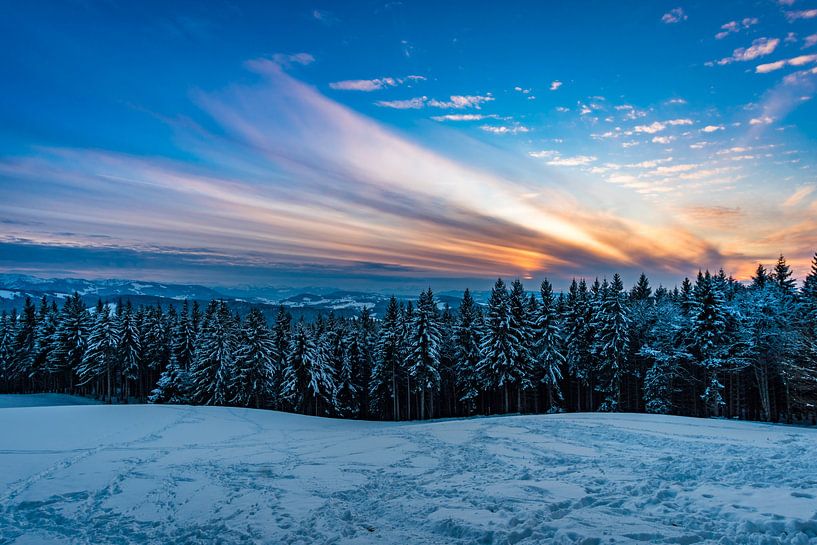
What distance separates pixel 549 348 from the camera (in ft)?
144

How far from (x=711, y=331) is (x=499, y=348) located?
59.4ft

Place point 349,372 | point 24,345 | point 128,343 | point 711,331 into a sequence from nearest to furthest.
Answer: point 711,331
point 349,372
point 128,343
point 24,345

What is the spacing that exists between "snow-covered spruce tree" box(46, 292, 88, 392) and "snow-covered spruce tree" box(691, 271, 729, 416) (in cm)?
7365

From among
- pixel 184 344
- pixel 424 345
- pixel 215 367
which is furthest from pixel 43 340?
pixel 424 345

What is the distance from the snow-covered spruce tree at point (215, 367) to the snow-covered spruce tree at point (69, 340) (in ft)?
75.8

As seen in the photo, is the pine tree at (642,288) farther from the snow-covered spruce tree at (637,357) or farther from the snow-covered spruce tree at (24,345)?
the snow-covered spruce tree at (24,345)

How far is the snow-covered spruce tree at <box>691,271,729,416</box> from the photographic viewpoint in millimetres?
36344

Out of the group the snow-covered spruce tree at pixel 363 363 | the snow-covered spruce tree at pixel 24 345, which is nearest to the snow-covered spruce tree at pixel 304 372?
the snow-covered spruce tree at pixel 363 363

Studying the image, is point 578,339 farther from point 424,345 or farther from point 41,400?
point 41,400

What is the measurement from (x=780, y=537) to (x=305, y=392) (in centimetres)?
4381

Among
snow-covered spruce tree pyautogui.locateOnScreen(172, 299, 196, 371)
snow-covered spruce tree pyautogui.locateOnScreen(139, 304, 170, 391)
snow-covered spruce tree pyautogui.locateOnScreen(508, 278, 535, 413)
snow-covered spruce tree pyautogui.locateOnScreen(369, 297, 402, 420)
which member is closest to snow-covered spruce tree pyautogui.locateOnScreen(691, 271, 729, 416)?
snow-covered spruce tree pyautogui.locateOnScreen(508, 278, 535, 413)

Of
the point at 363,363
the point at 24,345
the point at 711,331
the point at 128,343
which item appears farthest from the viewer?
the point at 24,345

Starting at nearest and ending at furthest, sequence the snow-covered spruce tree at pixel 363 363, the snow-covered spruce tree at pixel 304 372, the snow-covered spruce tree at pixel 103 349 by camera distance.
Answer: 1. the snow-covered spruce tree at pixel 304 372
2. the snow-covered spruce tree at pixel 103 349
3. the snow-covered spruce tree at pixel 363 363

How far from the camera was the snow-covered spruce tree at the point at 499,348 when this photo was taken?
141 ft
